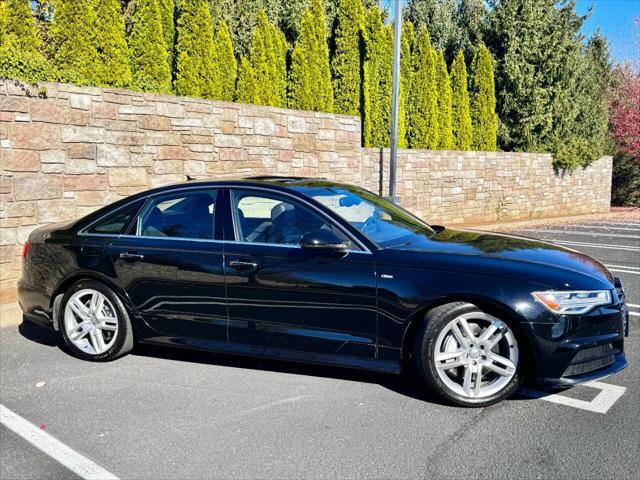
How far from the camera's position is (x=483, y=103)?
1808cm

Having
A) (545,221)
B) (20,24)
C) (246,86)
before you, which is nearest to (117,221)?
(20,24)

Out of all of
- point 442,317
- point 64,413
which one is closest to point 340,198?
point 442,317

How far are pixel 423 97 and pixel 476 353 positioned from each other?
13412 millimetres

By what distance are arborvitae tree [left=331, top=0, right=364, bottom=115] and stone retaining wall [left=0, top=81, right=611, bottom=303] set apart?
6.01ft

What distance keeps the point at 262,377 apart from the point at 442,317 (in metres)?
1.48

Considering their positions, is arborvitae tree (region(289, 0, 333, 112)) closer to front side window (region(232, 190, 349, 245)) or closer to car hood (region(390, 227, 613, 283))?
front side window (region(232, 190, 349, 245))

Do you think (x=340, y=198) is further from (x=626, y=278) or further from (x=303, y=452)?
(x=626, y=278)

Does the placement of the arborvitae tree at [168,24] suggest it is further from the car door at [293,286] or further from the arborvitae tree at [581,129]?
the arborvitae tree at [581,129]

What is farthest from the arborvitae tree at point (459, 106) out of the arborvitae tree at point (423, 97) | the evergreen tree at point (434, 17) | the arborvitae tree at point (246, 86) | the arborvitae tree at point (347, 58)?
the evergreen tree at point (434, 17)

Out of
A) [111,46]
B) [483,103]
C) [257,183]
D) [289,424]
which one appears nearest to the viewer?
[289,424]

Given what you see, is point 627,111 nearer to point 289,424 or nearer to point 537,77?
point 537,77

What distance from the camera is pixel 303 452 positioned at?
3143 millimetres

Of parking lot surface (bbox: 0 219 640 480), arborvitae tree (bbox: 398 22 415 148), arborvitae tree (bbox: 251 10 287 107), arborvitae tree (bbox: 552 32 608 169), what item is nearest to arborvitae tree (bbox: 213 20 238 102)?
arborvitae tree (bbox: 251 10 287 107)

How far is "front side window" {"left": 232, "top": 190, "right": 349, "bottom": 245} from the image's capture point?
414cm
